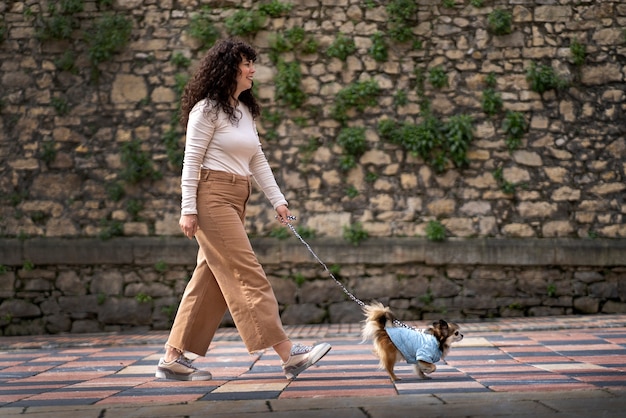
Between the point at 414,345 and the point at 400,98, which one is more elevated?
the point at 400,98

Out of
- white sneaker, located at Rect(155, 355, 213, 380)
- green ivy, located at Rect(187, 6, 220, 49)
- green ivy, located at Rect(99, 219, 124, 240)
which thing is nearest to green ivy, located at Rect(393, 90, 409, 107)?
green ivy, located at Rect(187, 6, 220, 49)

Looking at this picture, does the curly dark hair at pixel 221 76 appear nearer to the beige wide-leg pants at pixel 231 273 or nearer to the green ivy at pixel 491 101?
the beige wide-leg pants at pixel 231 273

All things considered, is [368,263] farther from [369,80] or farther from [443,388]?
[443,388]

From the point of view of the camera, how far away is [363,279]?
316 inches

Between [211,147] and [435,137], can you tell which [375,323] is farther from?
[435,137]

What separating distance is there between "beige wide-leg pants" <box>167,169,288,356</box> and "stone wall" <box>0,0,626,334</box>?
138 inches

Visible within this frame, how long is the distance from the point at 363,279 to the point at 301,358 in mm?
3675

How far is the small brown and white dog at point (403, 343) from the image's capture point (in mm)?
4297

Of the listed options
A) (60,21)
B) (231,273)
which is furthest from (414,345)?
(60,21)

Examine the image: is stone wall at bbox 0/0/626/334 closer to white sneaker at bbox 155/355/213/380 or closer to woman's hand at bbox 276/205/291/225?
woman's hand at bbox 276/205/291/225

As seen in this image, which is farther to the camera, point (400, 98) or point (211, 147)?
point (400, 98)

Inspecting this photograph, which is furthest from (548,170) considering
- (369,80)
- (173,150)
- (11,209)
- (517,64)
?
(11,209)

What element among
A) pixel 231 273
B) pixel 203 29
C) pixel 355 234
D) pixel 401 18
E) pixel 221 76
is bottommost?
pixel 355 234

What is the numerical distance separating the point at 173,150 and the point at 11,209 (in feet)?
5.34
